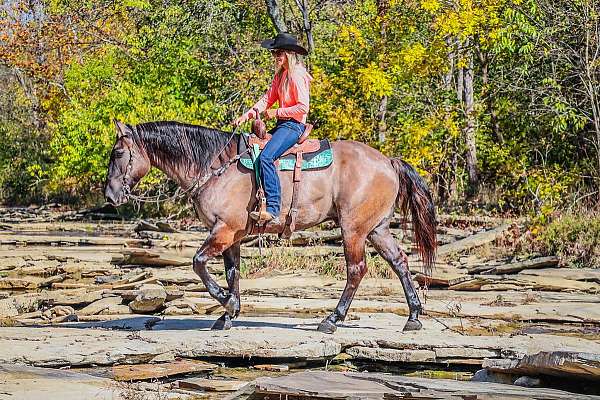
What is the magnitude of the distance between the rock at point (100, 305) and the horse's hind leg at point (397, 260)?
12.5 ft

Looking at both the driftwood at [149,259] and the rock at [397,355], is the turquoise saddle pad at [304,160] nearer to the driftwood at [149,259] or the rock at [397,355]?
the rock at [397,355]

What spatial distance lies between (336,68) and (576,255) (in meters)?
11.6

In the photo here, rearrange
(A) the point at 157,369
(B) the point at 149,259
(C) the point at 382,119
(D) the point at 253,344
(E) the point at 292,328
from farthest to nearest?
(C) the point at 382,119, (B) the point at 149,259, (E) the point at 292,328, (D) the point at 253,344, (A) the point at 157,369

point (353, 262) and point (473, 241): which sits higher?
point (353, 262)

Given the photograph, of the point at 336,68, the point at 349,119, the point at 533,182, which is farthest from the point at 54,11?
the point at 533,182

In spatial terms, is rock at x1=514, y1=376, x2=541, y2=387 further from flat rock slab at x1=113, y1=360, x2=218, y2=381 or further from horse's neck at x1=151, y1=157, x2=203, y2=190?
horse's neck at x1=151, y1=157, x2=203, y2=190

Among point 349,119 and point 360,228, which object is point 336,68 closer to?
point 349,119

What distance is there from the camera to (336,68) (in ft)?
89.6

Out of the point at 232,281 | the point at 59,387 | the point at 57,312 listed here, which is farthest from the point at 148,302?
the point at 59,387

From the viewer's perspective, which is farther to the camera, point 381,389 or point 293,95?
point 293,95

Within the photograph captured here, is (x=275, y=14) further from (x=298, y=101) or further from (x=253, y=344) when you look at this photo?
(x=253, y=344)

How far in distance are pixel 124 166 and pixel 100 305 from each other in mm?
2768

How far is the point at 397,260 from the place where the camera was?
439 inches

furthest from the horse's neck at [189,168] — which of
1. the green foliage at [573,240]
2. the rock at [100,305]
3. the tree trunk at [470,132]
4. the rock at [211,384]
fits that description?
the tree trunk at [470,132]
